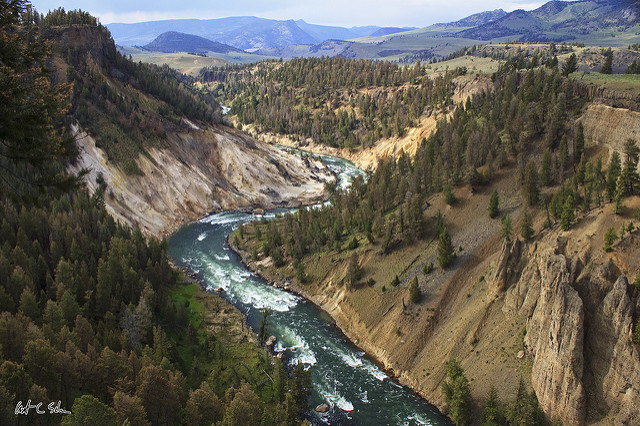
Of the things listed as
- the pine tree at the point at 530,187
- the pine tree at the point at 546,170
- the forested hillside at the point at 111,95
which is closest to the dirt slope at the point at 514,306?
the pine tree at the point at 530,187

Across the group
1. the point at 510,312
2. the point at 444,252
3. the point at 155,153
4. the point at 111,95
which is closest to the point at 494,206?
the point at 444,252

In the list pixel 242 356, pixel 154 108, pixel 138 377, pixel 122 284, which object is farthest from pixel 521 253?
pixel 154 108

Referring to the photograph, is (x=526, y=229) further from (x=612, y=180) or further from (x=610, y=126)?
(x=610, y=126)

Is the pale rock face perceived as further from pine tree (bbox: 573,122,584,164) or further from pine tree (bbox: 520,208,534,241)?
pine tree (bbox: 573,122,584,164)

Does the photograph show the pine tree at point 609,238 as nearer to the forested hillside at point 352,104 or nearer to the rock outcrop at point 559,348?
the rock outcrop at point 559,348

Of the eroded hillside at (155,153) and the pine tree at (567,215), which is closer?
the pine tree at (567,215)

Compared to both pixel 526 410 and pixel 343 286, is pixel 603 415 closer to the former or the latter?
pixel 526 410

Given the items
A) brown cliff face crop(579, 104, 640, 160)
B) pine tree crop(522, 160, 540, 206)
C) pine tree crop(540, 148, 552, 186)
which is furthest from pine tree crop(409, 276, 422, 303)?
brown cliff face crop(579, 104, 640, 160)
